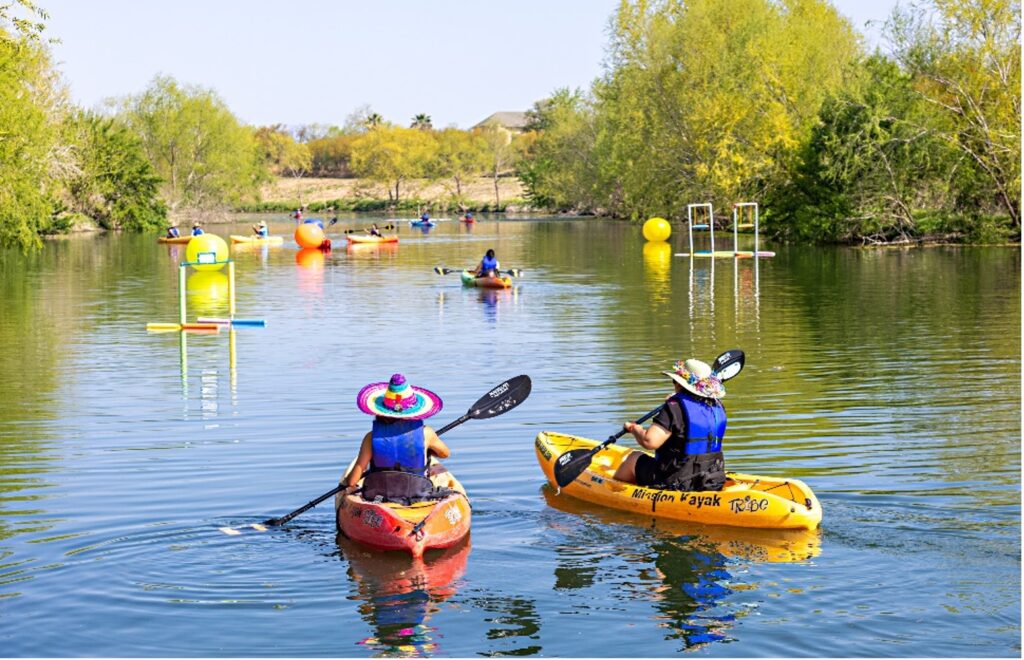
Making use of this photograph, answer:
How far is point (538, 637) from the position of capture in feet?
31.6

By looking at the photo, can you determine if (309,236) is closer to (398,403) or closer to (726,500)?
(398,403)

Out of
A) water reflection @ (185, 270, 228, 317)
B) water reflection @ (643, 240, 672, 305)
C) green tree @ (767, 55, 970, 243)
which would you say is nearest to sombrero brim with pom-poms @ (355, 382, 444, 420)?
water reflection @ (185, 270, 228, 317)

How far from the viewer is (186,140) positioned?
334ft

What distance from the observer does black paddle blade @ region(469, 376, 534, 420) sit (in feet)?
46.4

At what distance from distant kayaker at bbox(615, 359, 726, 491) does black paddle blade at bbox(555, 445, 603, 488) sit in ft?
2.14

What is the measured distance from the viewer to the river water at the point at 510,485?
32.0ft

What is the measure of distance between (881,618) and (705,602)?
4.14 ft

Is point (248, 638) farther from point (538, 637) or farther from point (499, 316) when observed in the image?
point (499, 316)

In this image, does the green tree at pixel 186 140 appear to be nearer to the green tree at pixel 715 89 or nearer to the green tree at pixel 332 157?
the green tree at pixel 715 89

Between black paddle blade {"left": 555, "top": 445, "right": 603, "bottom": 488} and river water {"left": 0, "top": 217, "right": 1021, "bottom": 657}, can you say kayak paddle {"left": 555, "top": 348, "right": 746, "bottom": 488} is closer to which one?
black paddle blade {"left": 555, "top": 445, "right": 603, "bottom": 488}

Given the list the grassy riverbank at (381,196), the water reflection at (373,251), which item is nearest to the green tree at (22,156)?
the water reflection at (373,251)

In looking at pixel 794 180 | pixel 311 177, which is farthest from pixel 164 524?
pixel 311 177

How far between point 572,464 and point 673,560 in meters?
2.06

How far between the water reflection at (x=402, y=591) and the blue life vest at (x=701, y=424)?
2197 mm
